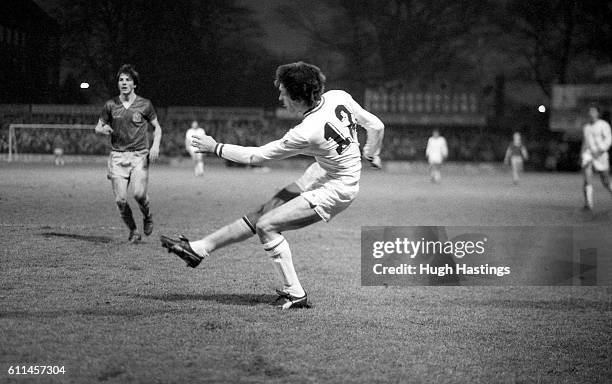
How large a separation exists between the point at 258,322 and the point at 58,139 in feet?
122

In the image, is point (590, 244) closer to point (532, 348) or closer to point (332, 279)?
point (332, 279)

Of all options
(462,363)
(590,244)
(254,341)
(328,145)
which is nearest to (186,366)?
(254,341)

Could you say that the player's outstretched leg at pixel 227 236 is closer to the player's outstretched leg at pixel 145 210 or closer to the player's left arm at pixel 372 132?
the player's left arm at pixel 372 132

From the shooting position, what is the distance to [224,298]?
22.2ft

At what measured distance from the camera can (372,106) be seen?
44938 mm

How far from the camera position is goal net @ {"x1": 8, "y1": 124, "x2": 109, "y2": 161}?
39969 millimetres

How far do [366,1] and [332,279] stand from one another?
38.6 metres

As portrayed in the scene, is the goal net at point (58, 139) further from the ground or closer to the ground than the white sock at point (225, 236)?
closer to the ground

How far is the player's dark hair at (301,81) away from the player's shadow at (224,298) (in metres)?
1.92

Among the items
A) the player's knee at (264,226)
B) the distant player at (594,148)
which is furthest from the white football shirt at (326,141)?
the distant player at (594,148)

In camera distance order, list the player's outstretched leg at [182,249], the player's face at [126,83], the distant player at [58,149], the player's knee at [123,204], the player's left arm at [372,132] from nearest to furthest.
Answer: the player's outstretched leg at [182,249] → the player's left arm at [372,132] → the player's face at [126,83] → the player's knee at [123,204] → the distant player at [58,149]

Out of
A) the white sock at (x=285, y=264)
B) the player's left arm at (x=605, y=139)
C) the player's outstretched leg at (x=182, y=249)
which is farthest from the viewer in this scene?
the player's left arm at (x=605, y=139)

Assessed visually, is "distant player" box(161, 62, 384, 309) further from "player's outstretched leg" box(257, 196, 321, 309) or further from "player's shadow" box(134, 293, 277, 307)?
"player's shadow" box(134, 293, 277, 307)

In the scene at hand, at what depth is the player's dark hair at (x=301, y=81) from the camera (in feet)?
19.4
